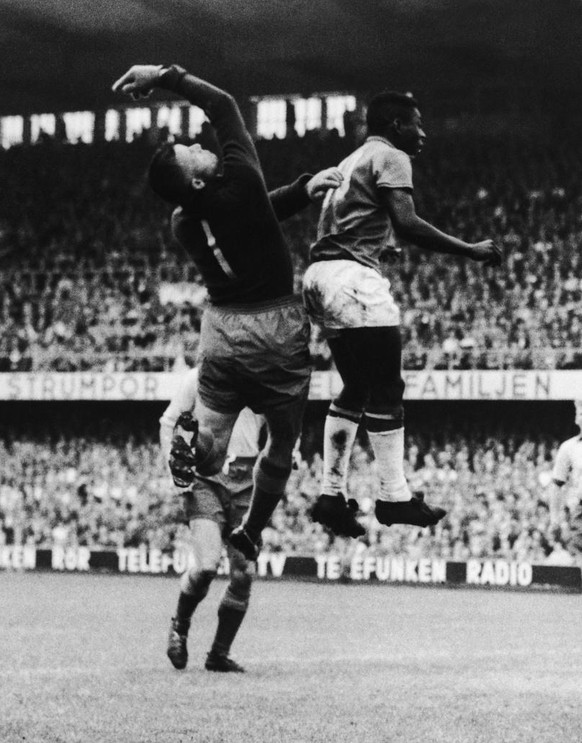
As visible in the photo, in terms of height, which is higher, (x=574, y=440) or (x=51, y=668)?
(x=574, y=440)

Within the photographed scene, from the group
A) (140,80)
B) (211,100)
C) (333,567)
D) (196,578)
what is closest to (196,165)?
(211,100)

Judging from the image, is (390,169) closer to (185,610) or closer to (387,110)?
(387,110)

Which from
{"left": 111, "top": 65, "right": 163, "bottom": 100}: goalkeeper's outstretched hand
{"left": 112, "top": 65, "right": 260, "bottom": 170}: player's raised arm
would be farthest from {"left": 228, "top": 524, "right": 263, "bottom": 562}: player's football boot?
{"left": 111, "top": 65, "right": 163, "bottom": 100}: goalkeeper's outstretched hand

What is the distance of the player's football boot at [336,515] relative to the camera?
610 centimetres

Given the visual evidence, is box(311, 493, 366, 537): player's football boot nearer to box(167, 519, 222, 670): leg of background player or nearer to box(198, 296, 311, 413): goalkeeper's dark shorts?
box(198, 296, 311, 413): goalkeeper's dark shorts

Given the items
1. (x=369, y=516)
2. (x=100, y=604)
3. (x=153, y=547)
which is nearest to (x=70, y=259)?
(x=153, y=547)

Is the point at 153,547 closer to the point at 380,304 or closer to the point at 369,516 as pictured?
the point at 369,516

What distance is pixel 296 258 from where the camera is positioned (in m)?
26.2

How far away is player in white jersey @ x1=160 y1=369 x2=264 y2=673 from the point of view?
930 cm

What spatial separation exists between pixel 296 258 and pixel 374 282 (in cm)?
2043

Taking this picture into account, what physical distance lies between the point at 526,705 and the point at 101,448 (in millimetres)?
19065

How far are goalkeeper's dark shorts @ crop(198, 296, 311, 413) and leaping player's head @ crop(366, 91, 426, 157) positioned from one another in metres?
0.89

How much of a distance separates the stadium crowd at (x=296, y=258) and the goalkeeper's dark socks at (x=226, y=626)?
13.3 m

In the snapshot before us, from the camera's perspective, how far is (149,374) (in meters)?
25.0
